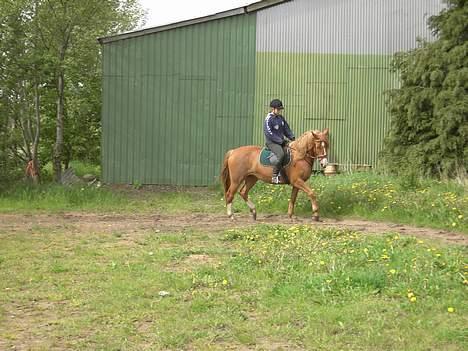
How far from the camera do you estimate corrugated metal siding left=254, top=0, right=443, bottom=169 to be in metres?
19.4

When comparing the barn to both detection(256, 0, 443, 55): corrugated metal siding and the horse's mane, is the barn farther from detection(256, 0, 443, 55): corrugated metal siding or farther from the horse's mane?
the horse's mane

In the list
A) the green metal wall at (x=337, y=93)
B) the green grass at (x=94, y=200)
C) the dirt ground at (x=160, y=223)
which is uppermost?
the green metal wall at (x=337, y=93)

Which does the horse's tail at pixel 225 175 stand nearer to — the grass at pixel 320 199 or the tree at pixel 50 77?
the grass at pixel 320 199

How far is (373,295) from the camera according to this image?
6.38 m

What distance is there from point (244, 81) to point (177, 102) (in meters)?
2.10

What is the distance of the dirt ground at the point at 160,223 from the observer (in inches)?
425

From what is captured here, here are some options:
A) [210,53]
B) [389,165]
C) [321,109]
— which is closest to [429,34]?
[321,109]

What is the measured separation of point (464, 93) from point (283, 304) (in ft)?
35.1

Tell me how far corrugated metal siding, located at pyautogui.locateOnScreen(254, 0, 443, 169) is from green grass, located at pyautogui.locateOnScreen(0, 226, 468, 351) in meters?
10.3

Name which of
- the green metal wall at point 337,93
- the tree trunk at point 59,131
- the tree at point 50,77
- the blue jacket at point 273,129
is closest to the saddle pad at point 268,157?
the blue jacket at point 273,129

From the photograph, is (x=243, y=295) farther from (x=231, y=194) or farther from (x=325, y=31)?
(x=325, y=31)

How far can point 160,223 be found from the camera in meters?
12.4

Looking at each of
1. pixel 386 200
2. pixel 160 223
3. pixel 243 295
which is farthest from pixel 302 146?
pixel 243 295

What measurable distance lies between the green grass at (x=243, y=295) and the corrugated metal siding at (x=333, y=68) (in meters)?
10.3
